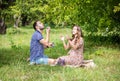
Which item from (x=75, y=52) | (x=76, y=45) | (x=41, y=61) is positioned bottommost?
(x=41, y=61)

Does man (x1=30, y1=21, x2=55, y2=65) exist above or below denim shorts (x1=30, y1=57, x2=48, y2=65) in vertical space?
above

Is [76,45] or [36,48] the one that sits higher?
[76,45]

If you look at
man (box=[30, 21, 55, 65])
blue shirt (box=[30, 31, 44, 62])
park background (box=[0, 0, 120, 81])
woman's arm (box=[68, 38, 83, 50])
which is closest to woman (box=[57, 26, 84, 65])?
woman's arm (box=[68, 38, 83, 50])

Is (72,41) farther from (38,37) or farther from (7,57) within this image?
(7,57)

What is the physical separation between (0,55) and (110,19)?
6.01 m

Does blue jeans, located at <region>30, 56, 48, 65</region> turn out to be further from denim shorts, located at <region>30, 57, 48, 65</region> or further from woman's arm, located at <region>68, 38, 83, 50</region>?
woman's arm, located at <region>68, 38, 83, 50</region>

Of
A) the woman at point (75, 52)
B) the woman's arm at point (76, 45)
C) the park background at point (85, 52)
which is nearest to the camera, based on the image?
the park background at point (85, 52)

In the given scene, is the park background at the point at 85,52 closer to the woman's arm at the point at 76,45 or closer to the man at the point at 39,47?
the man at the point at 39,47

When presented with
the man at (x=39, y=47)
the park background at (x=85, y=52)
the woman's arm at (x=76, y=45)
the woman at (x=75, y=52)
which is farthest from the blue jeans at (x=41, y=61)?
the woman's arm at (x=76, y=45)

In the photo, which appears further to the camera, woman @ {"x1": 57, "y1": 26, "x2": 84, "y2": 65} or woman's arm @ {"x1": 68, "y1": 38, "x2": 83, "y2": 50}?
woman's arm @ {"x1": 68, "y1": 38, "x2": 83, "y2": 50}

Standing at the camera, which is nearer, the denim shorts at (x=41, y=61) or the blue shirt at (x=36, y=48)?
the denim shorts at (x=41, y=61)

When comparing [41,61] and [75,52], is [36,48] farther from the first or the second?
[75,52]

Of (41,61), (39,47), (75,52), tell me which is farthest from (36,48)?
(75,52)

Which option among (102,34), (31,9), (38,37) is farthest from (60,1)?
(31,9)
